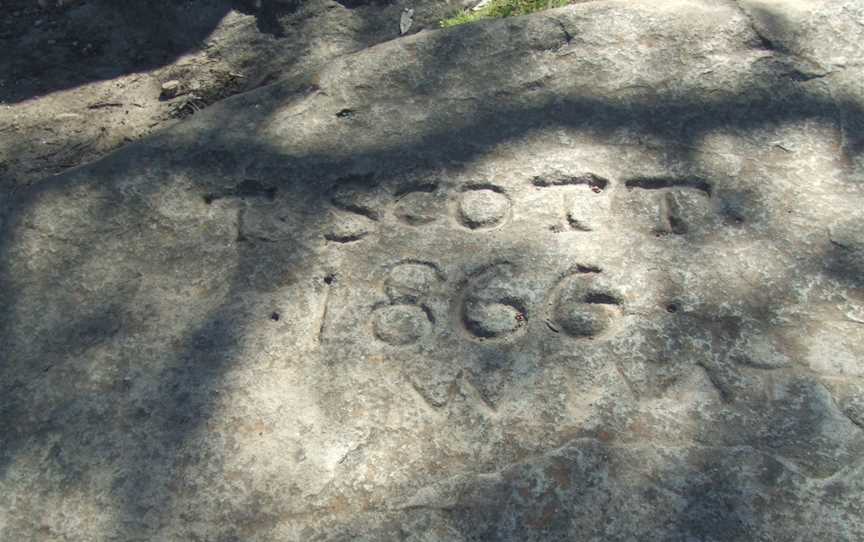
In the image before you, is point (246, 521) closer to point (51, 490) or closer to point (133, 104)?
point (51, 490)

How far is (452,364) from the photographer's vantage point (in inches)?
61.8

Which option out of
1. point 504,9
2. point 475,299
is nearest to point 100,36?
point 504,9

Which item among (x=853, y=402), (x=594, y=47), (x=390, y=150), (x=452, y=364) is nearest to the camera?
(x=853, y=402)

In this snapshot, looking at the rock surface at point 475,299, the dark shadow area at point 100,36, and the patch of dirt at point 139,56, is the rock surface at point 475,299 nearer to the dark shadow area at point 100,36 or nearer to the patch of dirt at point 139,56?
the patch of dirt at point 139,56

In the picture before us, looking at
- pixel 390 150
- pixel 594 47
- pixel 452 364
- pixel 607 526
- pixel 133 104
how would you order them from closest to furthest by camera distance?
pixel 607 526 < pixel 452 364 < pixel 390 150 < pixel 594 47 < pixel 133 104

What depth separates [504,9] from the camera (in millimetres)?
2814

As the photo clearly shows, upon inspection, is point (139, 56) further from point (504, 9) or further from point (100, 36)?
point (504, 9)

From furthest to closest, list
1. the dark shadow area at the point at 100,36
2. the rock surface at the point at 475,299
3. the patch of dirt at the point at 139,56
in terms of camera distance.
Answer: the dark shadow area at the point at 100,36 < the patch of dirt at the point at 139,56 < the rock surface at the point at 475,299

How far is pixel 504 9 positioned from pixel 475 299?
1465mm

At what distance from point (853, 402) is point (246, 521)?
39.8 inches

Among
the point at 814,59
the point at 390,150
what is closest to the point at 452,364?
the point at 390,150

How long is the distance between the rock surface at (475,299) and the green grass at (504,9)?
2.05ft

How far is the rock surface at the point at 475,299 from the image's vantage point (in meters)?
1.41

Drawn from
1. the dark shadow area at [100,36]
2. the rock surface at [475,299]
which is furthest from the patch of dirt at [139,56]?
the rock surface at [475,299]
